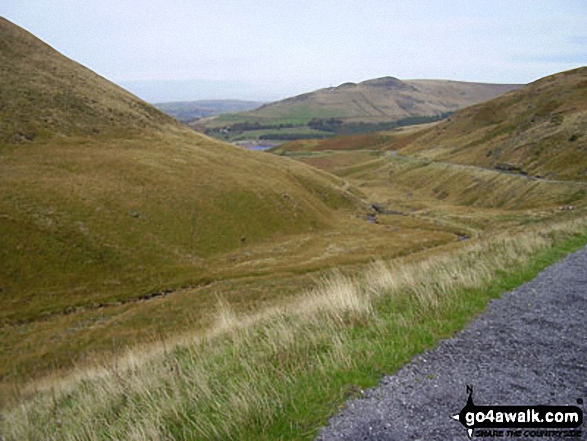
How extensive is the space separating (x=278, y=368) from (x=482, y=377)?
12.3ft

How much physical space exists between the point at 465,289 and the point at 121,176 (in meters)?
57.8

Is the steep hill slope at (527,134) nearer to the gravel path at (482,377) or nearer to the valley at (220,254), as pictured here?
the valley at (220,254)

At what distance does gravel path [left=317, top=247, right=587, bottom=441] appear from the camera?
5574mm

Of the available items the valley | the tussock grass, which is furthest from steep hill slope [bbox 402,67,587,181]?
the tussock grass

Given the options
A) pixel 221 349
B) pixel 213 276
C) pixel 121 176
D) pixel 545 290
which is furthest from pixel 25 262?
pixel 545 290

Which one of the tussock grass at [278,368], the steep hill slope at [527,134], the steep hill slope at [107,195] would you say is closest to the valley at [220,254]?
the tussock grass at [278,368]

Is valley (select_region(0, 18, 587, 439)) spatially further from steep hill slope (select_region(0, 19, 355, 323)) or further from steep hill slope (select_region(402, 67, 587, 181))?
steep hill slope (select_region(402, 67, 587, 181))

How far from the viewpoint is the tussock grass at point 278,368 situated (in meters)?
6.16

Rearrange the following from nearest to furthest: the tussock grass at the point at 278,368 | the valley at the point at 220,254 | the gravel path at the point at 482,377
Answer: the gravel path at the point at 482,377
the tussock grass at the point at 278,368
the valley at the point at 220,254

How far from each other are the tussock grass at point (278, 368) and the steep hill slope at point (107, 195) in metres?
29.4

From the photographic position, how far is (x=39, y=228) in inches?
1670

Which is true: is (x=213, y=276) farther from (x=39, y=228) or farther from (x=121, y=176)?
(x=121, y=176)

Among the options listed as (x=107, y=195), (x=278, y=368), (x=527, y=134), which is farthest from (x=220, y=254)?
(x=527, y=134)

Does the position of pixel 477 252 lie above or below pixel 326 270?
above
